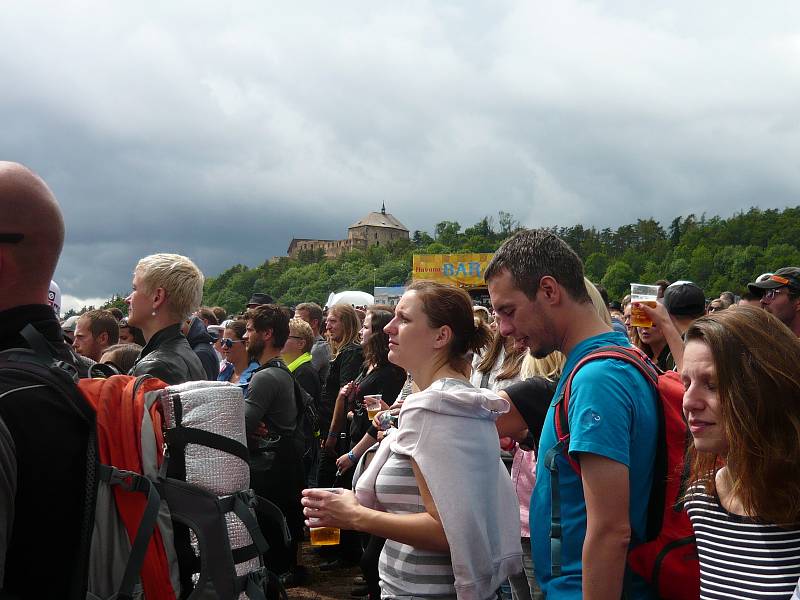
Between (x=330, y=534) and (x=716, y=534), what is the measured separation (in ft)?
6.62

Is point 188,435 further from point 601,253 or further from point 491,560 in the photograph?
point 601,253

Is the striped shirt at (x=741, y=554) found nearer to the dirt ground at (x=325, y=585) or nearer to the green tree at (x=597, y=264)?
the dirt ground at (x=325, y=585)

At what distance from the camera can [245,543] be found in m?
1.84

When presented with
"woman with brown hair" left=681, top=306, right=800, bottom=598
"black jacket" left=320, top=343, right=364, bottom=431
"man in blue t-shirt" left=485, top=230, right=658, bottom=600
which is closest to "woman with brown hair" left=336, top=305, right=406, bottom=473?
"black jacket" left=320, top=343, right=364, bottom=431

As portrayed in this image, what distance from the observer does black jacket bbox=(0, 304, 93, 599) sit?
1.44 m

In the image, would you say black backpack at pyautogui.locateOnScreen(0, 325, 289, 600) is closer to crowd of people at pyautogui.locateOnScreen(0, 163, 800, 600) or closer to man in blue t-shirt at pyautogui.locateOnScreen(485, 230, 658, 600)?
crowd of people at pyautogui.locateOnScreen(0, 163, 800, 600)

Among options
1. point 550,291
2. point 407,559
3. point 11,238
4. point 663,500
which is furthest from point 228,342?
point 663,500

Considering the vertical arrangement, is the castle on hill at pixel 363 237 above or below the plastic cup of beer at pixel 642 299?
above

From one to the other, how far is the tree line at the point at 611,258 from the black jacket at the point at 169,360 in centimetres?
4992

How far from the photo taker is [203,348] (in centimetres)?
616

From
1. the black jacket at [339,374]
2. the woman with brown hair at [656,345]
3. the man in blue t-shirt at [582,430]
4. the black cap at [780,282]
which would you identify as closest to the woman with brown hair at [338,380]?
the black jacket at [339,374]

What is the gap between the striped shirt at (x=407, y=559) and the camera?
2414 mm

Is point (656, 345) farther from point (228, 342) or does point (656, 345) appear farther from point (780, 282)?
point (228, 342)

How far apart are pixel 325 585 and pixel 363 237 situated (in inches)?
6118
